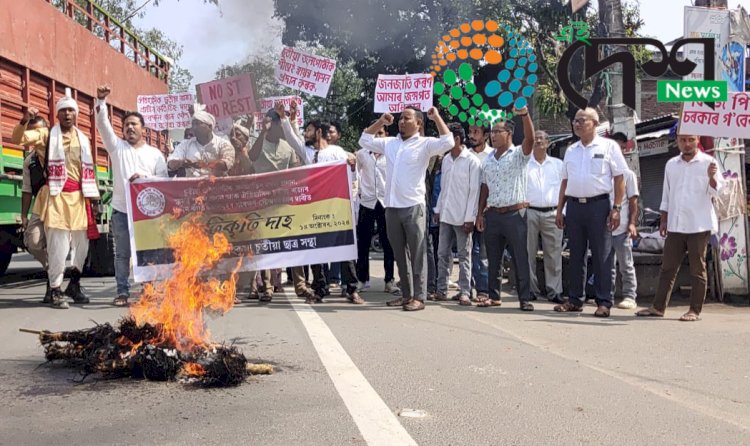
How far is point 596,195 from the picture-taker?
7699 mm

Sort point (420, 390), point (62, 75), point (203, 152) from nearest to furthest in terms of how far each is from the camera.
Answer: point (420, 390) → point (203, 152) → point (62, 75)

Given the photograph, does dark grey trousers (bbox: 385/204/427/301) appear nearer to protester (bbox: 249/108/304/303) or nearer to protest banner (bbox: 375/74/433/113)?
protester (bbox: 249/108/304/303)

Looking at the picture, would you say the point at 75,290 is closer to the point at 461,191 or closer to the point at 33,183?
the point at 33,183

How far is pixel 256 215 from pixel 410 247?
1773mm

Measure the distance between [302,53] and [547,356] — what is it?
7078mm

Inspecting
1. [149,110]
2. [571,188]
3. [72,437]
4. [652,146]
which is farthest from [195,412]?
[652,146]

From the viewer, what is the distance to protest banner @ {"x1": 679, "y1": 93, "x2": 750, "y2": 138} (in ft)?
26.7

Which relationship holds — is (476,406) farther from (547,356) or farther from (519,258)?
(519,258)

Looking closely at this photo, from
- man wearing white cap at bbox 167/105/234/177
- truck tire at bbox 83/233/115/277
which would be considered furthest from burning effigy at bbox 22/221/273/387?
truck tire at bbox 83/233/115/277

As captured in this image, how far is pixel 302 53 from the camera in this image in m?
11.3

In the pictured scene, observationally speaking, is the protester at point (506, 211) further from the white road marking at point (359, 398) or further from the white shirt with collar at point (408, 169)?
the white road marking at point (359, 398)

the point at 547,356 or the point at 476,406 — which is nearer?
the point at 476,406

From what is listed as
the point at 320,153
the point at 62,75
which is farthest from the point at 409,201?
the point at 62,75

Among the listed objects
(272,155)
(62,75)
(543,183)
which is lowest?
(543,183)
